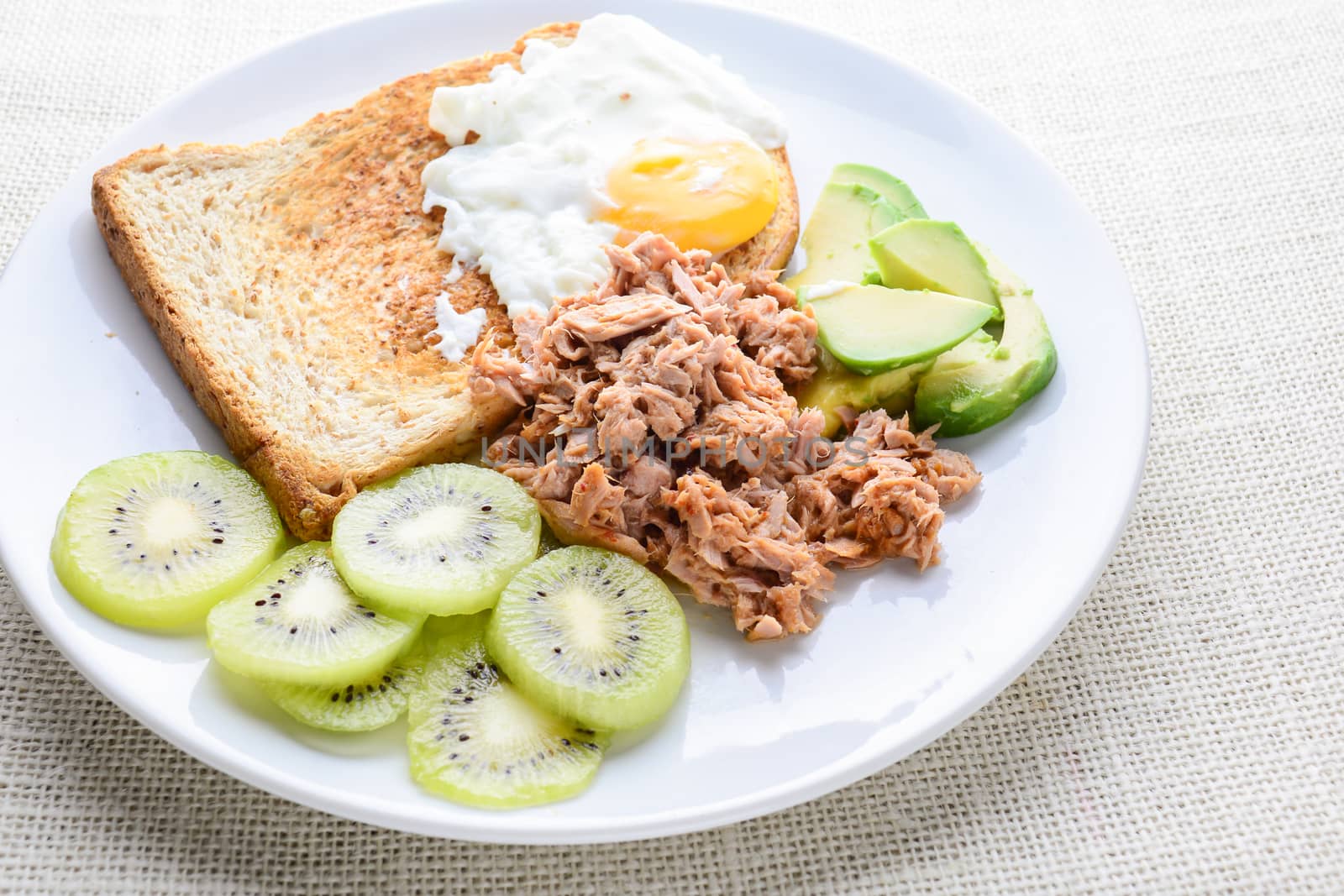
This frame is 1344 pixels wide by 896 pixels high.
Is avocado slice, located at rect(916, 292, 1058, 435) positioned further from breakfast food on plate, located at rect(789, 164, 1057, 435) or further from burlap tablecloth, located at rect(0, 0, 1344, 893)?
burlap tablecloth, located at rect(0, 0, 1344, 893)

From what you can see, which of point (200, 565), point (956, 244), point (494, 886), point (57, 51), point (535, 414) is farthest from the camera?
point (57, 51)

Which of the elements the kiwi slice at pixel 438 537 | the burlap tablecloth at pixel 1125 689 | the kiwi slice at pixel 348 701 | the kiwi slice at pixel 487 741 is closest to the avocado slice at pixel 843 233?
the burlap tablecloth at pixel 1125 689

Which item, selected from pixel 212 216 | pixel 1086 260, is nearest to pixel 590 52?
pixel 212 216

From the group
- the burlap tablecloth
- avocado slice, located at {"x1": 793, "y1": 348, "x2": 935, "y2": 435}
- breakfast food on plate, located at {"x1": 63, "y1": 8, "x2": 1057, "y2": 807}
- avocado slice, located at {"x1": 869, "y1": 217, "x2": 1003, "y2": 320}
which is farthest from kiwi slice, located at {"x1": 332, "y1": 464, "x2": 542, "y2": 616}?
avocado slice, located at {"x1": 869, "y1": 217, "x2": 1003, "y2": 320}

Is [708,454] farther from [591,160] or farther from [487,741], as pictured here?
[591,160]

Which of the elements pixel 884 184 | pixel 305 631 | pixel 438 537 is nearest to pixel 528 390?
pixel 438 537

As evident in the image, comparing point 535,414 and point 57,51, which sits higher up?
point 57,51

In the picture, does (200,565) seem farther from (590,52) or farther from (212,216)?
(590,52)

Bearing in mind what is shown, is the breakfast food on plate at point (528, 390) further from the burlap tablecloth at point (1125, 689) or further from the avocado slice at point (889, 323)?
the burlap tablecloth at point (1125, 689)
